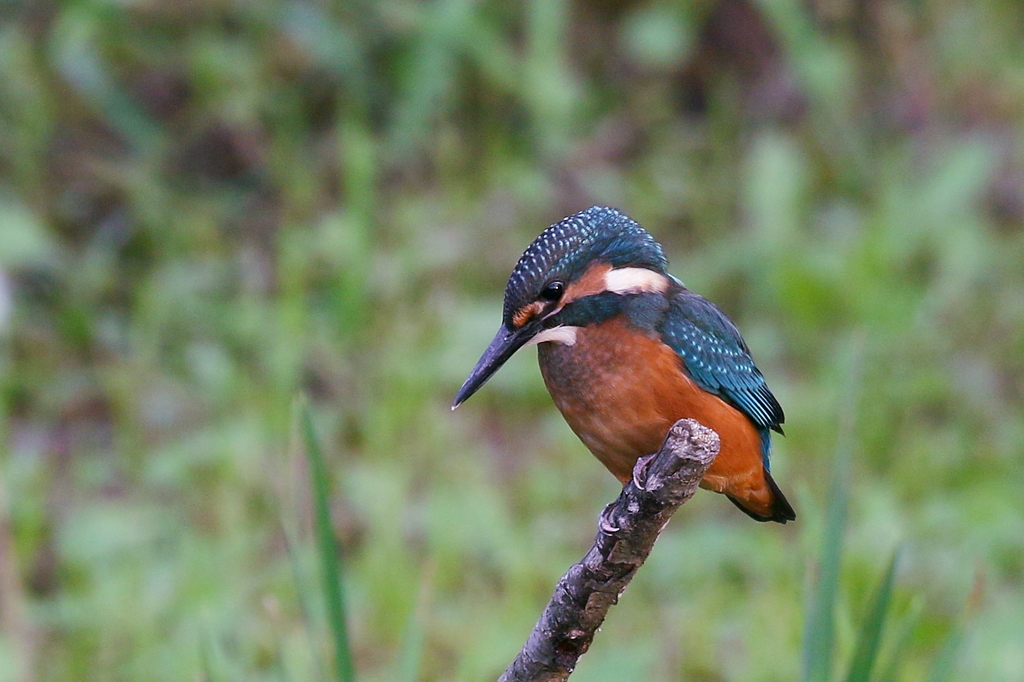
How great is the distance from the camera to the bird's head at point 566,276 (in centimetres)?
170

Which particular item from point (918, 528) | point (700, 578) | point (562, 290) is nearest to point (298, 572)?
point (562, 290)

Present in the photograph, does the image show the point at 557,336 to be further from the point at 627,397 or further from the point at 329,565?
the point at 329,565

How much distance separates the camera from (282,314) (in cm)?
445

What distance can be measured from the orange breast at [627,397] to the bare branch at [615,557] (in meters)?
0.29

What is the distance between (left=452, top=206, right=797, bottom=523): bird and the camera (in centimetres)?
174

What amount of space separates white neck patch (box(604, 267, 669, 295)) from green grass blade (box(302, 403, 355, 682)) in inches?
18.2

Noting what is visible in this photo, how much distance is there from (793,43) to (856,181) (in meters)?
0.63

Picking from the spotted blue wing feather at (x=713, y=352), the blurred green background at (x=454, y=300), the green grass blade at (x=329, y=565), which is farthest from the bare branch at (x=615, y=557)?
the blurred green background at (x=454, y=300)

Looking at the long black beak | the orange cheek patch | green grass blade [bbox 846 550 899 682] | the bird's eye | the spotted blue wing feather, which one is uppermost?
the spotted blue wing feather

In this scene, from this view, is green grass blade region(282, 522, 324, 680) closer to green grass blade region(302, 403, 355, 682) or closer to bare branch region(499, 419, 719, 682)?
green grass blade region(302, 403, 355, 682)

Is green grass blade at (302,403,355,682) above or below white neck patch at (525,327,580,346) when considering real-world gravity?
below

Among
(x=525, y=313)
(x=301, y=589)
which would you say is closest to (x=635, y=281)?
(x=525, y=313)

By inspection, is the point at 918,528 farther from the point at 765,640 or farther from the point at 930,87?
the point at 930,87

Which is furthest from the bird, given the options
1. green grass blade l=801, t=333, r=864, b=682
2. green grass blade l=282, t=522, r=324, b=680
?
green grass blade l=282, t=522, r=324, b=680
